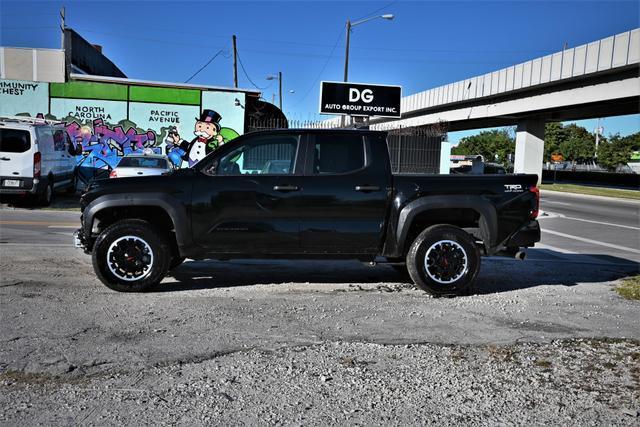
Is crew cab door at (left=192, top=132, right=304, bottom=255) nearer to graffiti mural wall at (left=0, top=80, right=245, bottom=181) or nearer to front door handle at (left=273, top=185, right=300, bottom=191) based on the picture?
front door handle at (left=273, top=185, right=300, bottom=191)

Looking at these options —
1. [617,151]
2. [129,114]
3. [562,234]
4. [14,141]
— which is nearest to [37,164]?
[14,141]

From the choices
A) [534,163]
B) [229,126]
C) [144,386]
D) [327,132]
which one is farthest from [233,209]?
[534,163]

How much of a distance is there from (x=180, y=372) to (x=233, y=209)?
2.57 m

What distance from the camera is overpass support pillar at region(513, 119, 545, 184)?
1658 inches

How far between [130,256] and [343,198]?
2508mm

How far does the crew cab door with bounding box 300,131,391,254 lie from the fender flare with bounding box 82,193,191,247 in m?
1.33

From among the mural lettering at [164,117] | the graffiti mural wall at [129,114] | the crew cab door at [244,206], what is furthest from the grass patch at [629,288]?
the mural lettering at [164,117]

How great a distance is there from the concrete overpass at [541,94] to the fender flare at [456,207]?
25.0 m

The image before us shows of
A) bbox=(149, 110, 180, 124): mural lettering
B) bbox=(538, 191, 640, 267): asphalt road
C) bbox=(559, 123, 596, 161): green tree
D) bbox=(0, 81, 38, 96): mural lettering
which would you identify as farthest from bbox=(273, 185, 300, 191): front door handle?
bbox=(559, 123, 596, 161): green tree

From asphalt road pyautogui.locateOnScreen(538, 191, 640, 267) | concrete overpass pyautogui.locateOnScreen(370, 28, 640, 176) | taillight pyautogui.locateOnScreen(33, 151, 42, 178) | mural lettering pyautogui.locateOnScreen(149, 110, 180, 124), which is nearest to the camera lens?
asphalt road pyautogui.locateOnScreen(538, 191, 640, 267)

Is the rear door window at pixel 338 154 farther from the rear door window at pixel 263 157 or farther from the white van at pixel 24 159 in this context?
the white van at pixel 24 159

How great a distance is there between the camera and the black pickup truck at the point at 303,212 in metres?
6.35

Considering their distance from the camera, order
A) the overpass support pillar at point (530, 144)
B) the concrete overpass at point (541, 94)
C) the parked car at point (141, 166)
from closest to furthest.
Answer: the parked car at point (141, 166) < the concrete overpass at point (541, 94) < the overpass support pillar at point (530, 144)

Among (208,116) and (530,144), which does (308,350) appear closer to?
(208,116)
